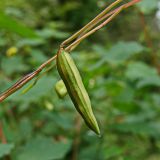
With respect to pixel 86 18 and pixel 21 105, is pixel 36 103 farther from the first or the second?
pixel 86 18

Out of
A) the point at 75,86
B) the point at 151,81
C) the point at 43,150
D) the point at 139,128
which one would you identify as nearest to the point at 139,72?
the point at 151,81

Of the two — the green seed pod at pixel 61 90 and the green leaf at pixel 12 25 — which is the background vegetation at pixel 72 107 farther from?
the green seed pod at pixel 61 90

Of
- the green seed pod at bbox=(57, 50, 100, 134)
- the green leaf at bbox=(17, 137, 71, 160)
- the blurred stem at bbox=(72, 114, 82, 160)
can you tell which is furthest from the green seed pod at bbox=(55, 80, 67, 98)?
the blurred stem at bbox=(72, 114, 82, 160)

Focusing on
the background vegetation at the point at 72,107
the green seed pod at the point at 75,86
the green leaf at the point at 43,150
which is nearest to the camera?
the green seed pod at the point at 75,86

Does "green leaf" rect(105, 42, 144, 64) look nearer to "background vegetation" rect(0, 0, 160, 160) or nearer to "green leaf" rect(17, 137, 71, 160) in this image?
"background vegetation" rect(0, 0, 160, 160)

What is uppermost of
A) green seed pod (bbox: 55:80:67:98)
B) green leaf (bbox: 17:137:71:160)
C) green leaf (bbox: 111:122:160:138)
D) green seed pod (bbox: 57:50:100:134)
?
green leaf (bbox: 111:122:160:138)

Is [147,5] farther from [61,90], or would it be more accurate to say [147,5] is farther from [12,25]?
[61,90]

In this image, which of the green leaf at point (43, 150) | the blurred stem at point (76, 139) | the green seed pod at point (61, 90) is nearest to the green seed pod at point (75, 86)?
the green seed pod at point (61, 90)
